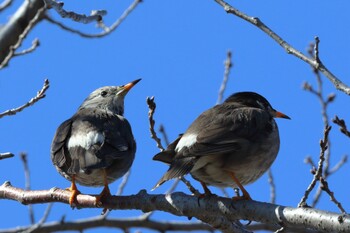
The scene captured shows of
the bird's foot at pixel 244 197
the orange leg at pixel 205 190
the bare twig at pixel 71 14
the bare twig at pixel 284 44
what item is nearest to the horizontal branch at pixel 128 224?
the orange leg at pixel 205 190

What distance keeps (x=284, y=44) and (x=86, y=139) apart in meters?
2.32

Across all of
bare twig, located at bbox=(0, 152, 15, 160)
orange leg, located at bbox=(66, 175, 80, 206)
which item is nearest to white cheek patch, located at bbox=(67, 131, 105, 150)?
orange leg, located at bbox=(66, 175, 80, 206)

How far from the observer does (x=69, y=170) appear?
21.7ft

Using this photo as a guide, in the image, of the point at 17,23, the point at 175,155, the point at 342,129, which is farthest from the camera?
the point at 17,23

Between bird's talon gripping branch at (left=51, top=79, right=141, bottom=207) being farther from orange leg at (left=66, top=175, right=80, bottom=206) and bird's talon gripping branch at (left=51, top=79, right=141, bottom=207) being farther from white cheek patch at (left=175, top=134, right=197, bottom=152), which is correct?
white cheek patch at (left=175, top=134, right=197, bottom=152)

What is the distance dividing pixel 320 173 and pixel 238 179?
1248mm

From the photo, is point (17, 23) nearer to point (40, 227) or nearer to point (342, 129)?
point (40, 227)

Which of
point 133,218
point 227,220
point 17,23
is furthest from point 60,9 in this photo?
point 133,218

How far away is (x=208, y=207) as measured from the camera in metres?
5.83

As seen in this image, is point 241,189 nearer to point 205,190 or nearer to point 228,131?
point 205,190

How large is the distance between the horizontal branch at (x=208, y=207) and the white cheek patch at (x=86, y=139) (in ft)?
1.65

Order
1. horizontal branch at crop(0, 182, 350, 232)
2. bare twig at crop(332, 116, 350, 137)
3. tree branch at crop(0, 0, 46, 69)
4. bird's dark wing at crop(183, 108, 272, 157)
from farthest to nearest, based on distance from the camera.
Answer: tree branch at crop(0, 0, 46, 69) → bird's dark wing at crop(183, 108, 272, 157) → bare twig at crop(332, 116, 350, 137) → horizontal branch at crop(0, 182, 350, 232)

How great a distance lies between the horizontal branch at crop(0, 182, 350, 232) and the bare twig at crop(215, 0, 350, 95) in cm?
89

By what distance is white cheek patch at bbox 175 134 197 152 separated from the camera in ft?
20.9
